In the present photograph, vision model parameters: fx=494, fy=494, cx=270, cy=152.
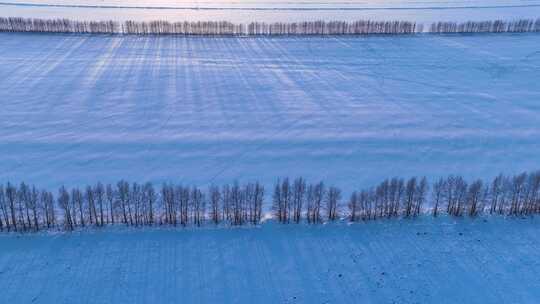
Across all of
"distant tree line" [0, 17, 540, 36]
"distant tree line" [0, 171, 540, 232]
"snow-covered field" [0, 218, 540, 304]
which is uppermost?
"distant tree line" [0, 17, 540, 36]

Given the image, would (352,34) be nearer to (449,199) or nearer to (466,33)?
(466,33)

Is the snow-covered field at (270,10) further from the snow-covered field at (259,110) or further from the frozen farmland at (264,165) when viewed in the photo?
the snow-covered field at (259,110)

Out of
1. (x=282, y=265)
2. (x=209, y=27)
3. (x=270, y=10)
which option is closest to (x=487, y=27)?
(x=270, y=10)

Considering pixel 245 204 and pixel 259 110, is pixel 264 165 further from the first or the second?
pixel 259 110

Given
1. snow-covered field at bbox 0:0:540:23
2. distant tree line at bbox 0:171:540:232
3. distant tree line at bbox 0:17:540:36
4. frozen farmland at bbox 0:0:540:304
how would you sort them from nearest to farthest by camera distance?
frozen farmland at bbox 0:0:540:304 → distant tree line at bbox 0:171:540:232 → distant tree line at bbox 0:17:540:36 → snow-covered field at bbox 0:0:540:23

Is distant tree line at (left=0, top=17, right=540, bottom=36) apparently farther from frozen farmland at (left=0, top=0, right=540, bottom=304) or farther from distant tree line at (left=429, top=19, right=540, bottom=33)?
frozen farmland at (left=0, top=0, right=540, bottom=304)

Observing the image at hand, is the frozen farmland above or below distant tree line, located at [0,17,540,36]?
below

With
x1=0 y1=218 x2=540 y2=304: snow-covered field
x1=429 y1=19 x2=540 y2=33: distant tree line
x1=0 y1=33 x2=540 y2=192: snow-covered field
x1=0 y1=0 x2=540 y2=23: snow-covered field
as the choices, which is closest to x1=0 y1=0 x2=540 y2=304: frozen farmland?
x1=0 y1=218 x2=540 y2=304: snow-covered field
